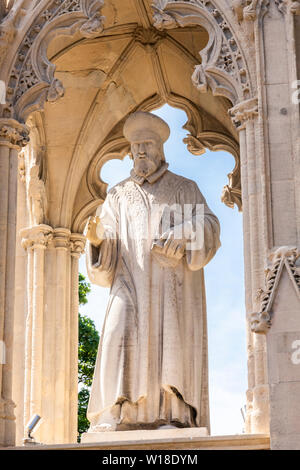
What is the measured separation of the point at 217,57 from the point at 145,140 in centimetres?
151

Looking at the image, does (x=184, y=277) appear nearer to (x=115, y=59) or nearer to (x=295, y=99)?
(x=295, y=99)

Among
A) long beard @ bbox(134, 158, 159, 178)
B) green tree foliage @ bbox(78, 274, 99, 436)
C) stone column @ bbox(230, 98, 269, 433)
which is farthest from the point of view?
green tree foliage @ bbox(78, 274, 99, 436)

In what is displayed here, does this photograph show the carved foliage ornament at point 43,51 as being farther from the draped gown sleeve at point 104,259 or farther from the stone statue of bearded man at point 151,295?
the draped gown sleeve at point 104,259

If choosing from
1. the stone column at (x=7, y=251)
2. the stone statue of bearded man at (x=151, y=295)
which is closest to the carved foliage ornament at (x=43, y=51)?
the stone column at (x=7, y=251)

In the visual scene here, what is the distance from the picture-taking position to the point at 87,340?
2753 centimetres

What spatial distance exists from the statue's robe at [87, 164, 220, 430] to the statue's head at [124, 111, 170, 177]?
233 mm

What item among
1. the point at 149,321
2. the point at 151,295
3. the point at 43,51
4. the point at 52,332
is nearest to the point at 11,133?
the point at 43,51

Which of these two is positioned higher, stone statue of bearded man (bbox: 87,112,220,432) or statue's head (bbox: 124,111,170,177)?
statue's head (bbox: 124,111,170,177)

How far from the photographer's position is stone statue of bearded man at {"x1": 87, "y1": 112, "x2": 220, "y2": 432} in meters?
15.4

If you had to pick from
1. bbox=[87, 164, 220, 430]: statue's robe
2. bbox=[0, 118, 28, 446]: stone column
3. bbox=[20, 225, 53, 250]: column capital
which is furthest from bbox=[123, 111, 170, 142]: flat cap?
bbox=[20, 225, 53, 250]: column capital

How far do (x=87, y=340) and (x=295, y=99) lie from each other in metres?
13.7

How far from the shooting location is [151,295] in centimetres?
1584

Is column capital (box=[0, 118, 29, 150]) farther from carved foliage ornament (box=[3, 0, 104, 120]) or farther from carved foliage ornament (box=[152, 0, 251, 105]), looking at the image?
carved foliage ornament (box=[152, 0, 251, 105])

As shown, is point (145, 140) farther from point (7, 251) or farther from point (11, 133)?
point (7, 251)
